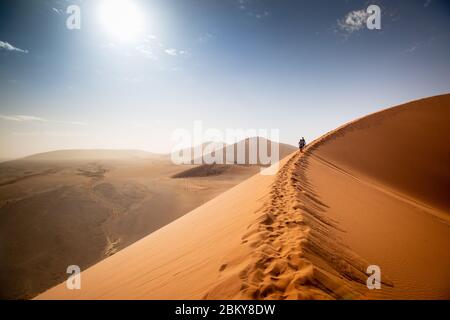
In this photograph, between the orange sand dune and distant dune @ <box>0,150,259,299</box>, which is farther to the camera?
distant dune @ <box>0,150,259,299</box>

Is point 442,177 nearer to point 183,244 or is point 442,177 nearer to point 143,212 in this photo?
point 183,244

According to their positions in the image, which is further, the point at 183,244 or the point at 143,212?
the point at 143,212

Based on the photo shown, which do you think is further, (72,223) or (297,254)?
(72,223)

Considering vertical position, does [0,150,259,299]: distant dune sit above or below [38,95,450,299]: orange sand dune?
below

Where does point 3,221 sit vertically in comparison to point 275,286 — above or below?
below

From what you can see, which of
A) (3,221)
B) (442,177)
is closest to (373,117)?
(442,177)

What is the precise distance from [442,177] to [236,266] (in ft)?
56.4

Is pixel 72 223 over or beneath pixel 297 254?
beneath

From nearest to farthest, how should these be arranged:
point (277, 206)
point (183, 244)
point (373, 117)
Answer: point (183, 244)
point (277, 206)
point (373, 117)

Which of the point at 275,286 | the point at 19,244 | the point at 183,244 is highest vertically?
the point at 275,286

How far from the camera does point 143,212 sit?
18547 millimetres

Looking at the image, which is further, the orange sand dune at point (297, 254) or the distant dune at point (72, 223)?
the distant dune at point (72, 223)

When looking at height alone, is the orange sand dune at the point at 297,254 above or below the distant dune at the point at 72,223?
above
